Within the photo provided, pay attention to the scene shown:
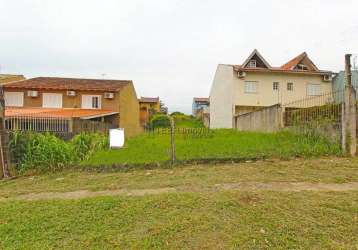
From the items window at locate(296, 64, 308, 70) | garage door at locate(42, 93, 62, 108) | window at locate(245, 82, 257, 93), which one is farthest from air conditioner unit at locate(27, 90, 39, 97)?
window at locate(296, 64, 308, 70)

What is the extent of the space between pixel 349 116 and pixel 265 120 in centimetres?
762

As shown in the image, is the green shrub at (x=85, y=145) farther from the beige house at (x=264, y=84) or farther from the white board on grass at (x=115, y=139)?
the beige house at (x=264, y=84)

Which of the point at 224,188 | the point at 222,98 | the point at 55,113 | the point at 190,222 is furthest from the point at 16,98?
the point at 190,222

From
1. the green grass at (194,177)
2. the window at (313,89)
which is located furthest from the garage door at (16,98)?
the window at (313,89)

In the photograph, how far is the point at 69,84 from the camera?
29.8 meters

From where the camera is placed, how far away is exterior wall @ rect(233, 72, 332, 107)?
2888 cm

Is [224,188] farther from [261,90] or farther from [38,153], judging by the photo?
[261,90]

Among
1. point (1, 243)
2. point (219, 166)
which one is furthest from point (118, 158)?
point (1, 243)

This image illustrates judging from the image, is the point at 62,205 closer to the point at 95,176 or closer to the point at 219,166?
the point at 95,176

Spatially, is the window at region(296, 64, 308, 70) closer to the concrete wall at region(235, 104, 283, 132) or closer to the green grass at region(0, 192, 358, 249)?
the concrete wall at region(235, 104, 283, 132)

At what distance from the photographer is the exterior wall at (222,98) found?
95.4 feet

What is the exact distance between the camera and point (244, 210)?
4.75m

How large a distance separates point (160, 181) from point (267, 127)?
11357mm

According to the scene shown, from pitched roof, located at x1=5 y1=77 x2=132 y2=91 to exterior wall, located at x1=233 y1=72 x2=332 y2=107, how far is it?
37.4 feet
